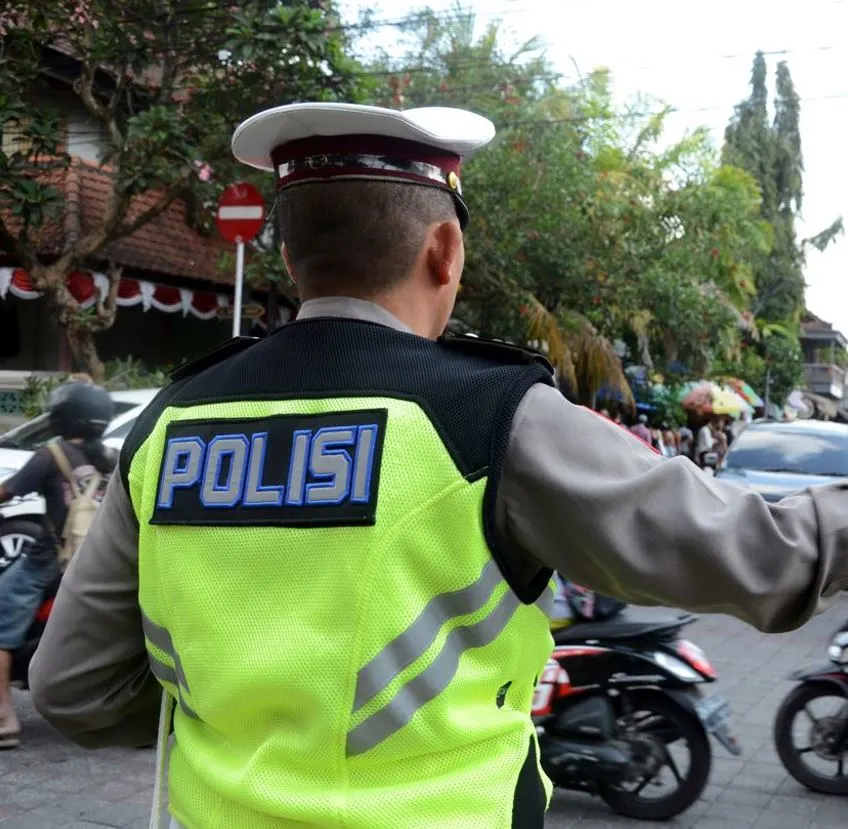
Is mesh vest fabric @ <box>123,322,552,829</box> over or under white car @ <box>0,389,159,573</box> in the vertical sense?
over

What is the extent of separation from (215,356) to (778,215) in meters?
39.9

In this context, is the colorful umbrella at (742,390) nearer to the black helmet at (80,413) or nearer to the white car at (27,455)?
the white car at (27,455)

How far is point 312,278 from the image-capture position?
5.12ft

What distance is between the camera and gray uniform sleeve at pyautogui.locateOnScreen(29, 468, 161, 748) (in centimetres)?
164

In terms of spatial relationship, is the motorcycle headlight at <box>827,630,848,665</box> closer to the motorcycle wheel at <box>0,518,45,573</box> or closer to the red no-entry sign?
the motorcycle wheel at <box>0,518,45,573</box>

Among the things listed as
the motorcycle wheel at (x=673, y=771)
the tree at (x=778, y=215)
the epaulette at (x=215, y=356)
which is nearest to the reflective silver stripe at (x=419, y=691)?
the epaulette at (x=215, y=356)

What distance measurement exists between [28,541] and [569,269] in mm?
11142

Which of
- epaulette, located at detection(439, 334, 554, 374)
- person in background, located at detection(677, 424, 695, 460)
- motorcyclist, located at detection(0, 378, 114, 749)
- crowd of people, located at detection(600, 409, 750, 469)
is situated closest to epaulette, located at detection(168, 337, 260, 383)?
epaulette, located at detection(439, 334, 554, 374)

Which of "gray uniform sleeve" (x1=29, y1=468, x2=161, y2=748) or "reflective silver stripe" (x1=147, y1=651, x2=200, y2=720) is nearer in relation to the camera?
"reflective silver stripe" (x1=147, y1=651, x2=200, y2=720)

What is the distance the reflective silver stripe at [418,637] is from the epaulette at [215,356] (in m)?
0.50

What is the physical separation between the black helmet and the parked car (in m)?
7.42

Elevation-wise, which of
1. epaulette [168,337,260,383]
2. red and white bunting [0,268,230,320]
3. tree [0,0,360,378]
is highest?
tree [0,0,360,378]

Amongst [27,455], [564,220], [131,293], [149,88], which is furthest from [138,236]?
[27,455]

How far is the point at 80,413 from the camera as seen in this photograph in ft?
19.3
